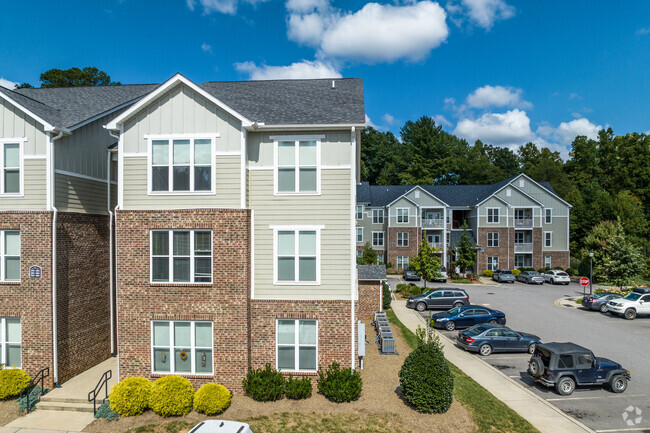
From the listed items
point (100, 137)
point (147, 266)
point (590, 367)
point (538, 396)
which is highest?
point (100, 137)

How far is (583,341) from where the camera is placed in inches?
792

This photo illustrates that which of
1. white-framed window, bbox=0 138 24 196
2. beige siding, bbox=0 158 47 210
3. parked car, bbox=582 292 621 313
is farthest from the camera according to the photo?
parked car, bbox=582 292 621 313

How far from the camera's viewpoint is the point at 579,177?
222 feet

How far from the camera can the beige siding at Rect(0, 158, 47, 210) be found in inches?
529

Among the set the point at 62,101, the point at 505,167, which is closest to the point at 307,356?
the point at 62,101

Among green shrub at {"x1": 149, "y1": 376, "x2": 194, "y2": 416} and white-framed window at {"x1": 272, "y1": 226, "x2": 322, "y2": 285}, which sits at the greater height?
white-framed window at {"x1": 272, "y1": 226, "x2": 322, "y2": 285}

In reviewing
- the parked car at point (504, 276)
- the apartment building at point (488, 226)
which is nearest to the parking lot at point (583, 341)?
the parked car at point (504, 276)

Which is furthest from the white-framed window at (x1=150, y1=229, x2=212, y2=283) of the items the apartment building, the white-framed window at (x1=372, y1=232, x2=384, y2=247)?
the white-framed window at (x1=372, y1=232, x2=384, y2=247)

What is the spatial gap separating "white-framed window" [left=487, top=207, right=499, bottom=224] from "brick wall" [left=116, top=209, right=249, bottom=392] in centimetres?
4202

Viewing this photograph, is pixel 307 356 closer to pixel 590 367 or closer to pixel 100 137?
pixel 590 367

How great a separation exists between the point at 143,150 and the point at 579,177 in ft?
245

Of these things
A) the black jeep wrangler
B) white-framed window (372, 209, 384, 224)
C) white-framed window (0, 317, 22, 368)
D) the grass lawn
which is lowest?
the grass lawn

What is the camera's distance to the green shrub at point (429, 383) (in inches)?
449

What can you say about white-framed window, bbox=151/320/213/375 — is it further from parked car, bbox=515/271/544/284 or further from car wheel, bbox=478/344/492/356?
parked car, bbox=515/271/544/284
